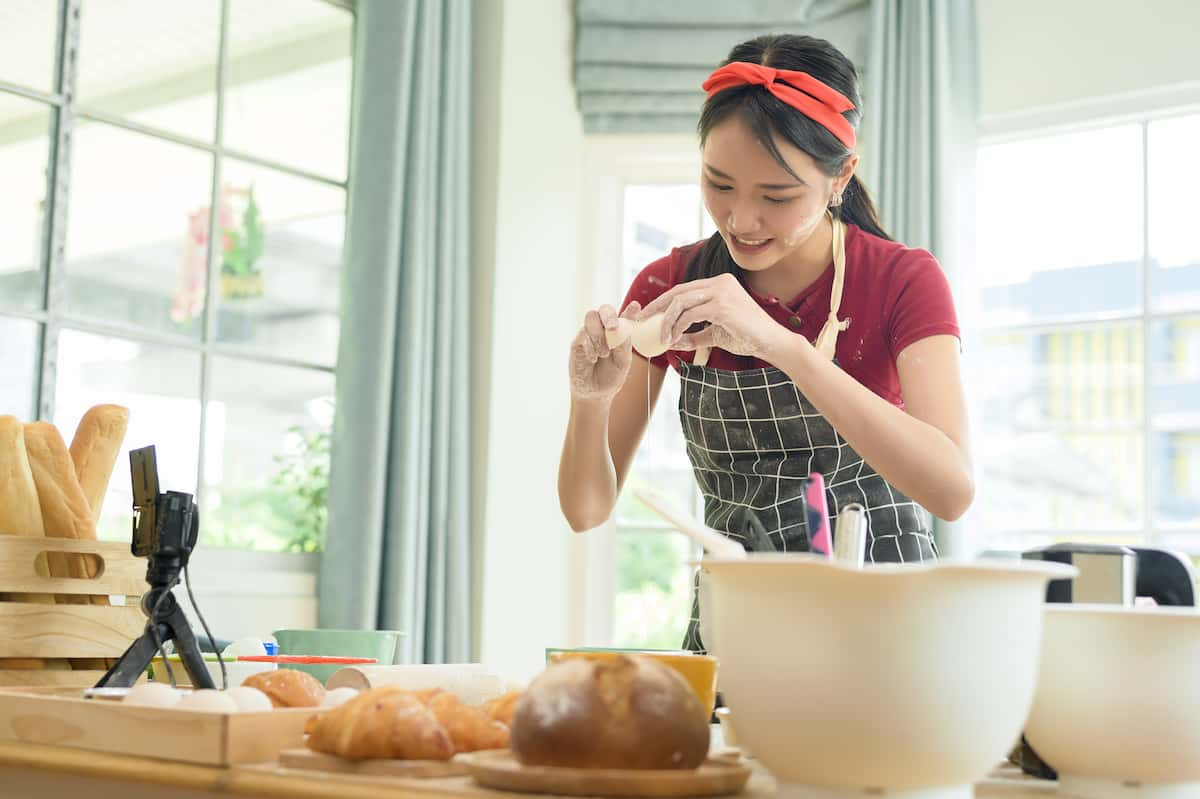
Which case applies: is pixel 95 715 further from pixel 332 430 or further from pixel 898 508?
pixel 332 430

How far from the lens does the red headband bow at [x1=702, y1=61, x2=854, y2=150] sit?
1398 mm

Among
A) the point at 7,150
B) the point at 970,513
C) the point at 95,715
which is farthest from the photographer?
the point at 970,513

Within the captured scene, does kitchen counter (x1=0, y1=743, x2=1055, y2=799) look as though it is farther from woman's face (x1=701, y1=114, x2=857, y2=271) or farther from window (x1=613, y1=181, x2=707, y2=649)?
window (x1=613, y1=181, x2=707, y2=649)

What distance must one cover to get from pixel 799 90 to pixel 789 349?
344mm

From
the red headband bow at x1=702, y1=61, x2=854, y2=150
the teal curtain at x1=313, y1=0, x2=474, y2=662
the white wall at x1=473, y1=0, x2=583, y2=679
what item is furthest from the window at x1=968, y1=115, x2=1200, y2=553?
the red headband bow at x1=702, y1=61, x2=854, y2=150

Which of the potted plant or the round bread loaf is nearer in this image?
the round bread loaf

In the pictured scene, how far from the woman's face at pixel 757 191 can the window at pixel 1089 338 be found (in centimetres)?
189

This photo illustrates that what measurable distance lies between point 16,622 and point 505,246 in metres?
2.39

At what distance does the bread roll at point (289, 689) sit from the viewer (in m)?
0.83

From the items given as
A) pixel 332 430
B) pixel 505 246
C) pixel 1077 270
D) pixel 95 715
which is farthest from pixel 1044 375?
pixel 95 715

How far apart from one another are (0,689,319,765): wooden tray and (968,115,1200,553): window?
264 cm

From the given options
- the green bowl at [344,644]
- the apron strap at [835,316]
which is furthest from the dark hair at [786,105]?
the green bowl at [344,644]

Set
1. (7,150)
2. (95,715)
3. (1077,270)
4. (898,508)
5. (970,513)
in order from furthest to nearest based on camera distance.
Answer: (1077,270) → (970,513) → (7,150) → (898,508) → (95,715)

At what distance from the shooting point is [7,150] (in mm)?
2713
